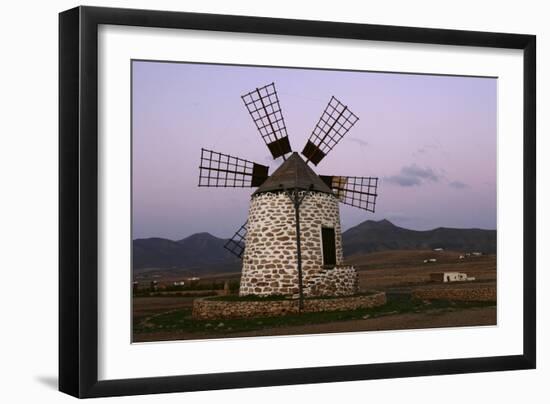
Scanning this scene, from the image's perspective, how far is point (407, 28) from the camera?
34.1 feet

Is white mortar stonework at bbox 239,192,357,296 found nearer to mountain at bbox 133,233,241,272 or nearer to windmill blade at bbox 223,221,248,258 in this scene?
windmill blade at bbox 223,221,248,258

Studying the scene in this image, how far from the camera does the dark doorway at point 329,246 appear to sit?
10859 mm

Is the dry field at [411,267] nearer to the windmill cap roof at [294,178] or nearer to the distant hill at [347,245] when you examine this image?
the distant hill at [347,245]

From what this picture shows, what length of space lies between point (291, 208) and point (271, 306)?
1.50 meters

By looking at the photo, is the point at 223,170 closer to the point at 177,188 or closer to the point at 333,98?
the point at 177,188

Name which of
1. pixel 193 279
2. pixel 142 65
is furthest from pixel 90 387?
pixel 142 65

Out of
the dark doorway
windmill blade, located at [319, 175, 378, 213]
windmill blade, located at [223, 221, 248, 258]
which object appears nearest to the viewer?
windmill blade, located at [223, 221, 248, 258]

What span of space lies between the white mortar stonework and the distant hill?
226 mm

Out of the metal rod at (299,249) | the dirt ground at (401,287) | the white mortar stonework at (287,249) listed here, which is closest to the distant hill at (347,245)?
the dirt ground at (401,287)

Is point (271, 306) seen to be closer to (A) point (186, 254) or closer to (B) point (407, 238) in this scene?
(A) point (186, 254)

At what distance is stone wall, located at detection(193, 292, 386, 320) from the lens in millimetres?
9852

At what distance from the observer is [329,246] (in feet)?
35.9

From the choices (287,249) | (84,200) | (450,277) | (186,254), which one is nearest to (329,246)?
(287,249)

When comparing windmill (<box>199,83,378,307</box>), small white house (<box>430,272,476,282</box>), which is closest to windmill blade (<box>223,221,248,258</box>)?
windmill (<box>199,83,378,307</box>)
